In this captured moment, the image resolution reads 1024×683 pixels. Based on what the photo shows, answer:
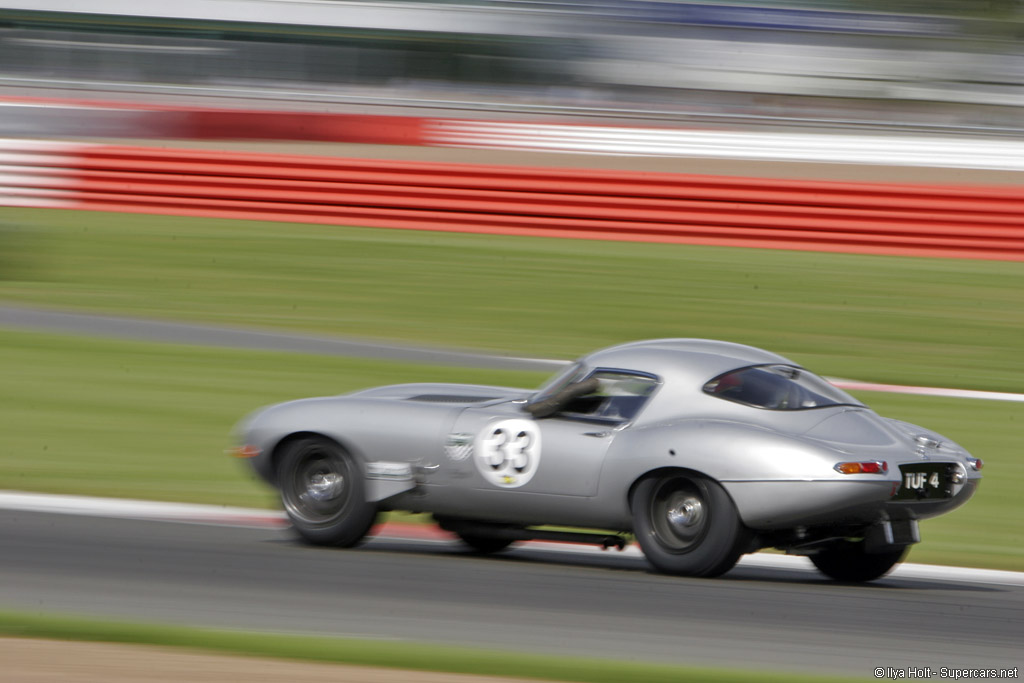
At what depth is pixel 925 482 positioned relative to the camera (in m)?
6.10

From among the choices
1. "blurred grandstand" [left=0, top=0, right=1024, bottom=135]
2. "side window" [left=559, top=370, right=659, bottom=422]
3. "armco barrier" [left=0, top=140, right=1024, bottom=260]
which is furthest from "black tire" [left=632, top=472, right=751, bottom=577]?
"blurred grandstand" [left=0, top=0, right=1024, bottom=135]

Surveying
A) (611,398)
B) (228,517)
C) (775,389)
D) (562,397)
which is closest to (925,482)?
(775,389)

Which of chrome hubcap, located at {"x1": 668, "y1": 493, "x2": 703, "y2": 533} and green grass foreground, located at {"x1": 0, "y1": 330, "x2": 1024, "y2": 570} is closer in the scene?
chrome hubcap, located at {"x1": 668, "y1": 493, "x2": 703, "y2": 533}

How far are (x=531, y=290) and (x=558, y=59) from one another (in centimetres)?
1065

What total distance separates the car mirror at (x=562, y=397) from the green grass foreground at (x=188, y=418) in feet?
6.92

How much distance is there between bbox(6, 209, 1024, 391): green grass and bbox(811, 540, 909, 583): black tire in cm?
565

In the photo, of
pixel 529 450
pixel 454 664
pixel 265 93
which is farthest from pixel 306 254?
pixel 454 664

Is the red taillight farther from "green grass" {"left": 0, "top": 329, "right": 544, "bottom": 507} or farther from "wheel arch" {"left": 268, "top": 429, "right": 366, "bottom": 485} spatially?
"green grass" {"left": 0, "top": 329, "right": 544, "bottom": 507}

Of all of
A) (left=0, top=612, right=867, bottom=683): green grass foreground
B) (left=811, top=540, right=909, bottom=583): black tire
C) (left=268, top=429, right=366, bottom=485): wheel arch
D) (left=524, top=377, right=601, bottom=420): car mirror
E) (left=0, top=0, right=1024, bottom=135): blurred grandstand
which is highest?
(left=0, top=0, right=1024, bottom=135): blurred grandstand

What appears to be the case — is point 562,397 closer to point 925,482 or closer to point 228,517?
point 925,482

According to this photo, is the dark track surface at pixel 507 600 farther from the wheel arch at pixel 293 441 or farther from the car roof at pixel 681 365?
the car roof at pixel 681 365

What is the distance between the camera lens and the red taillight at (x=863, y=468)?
5879 mm

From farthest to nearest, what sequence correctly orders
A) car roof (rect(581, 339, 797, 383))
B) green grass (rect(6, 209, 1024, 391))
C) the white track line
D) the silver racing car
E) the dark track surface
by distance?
green grass (rect(6, 209, 1024, 391))
the white track line
car roof (rect(581, 339, 797, 383))
the silver racing car
the dark track surface

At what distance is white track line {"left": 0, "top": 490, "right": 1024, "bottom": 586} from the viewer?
22.9 ft
